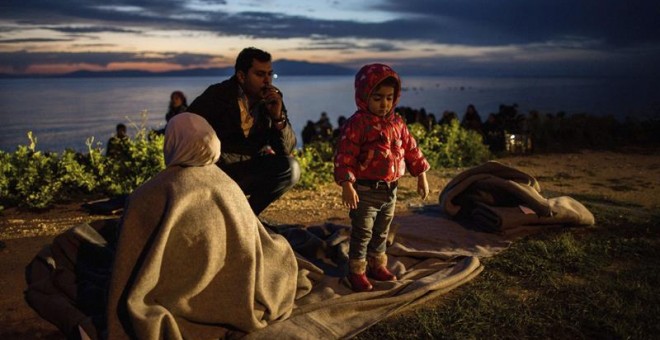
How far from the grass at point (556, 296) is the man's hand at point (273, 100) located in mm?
2494

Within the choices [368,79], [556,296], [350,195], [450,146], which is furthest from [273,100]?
[450,146]

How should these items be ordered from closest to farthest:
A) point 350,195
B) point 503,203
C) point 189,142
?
point 189,142 → point 350,195 → point 503,203

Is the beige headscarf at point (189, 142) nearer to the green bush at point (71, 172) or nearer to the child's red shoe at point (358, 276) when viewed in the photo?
the child's red shoe at point (358, 276)

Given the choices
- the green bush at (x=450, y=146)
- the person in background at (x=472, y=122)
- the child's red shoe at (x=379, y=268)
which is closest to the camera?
the child's red shoe at (x=379, y=268)

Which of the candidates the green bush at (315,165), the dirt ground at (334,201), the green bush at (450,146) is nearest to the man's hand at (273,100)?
the dirt ground at (334,201)

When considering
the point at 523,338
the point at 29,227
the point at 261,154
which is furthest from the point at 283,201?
the point at 523,338

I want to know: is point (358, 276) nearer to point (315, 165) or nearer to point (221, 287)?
point (221, 287)

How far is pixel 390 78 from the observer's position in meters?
4.10

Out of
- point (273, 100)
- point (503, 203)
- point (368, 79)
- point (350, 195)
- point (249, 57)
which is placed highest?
point (249, 57)

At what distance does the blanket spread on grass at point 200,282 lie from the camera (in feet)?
10.2

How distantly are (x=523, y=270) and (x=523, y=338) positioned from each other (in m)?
1.34

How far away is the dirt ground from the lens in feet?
13.0

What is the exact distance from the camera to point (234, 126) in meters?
5.38

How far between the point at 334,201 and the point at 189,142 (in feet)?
15.7
